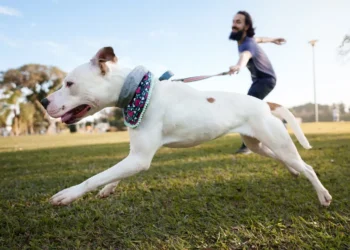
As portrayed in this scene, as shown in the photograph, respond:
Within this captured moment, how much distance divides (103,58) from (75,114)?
50 centimetres

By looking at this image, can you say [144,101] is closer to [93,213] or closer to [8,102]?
[93,213]

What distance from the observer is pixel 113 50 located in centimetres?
215

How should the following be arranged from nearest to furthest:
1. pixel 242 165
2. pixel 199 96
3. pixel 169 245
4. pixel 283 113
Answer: pixel 169 245
pixel 199 96
pixel 283 113
pixel 242 165

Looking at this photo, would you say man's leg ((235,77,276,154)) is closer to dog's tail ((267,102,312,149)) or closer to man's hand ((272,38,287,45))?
man's hand ((272,38,287,45))

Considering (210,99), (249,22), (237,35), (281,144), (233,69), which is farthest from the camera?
(249,22)

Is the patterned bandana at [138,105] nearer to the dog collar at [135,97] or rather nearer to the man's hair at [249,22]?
the dog collar at [135,97]

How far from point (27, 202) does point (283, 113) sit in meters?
2.80

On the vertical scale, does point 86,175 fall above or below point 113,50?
below

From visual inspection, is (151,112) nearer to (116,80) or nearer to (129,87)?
(129,87)

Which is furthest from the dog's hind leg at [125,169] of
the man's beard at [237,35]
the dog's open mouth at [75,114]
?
the man's beard at [237,35]

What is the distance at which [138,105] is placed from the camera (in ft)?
7.23

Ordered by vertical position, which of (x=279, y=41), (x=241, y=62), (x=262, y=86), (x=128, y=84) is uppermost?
(x=279, y=41)

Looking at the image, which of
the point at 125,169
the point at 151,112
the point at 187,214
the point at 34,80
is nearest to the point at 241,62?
the point at 151,112

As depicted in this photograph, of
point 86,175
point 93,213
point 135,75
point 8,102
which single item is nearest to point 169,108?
point 135,75
